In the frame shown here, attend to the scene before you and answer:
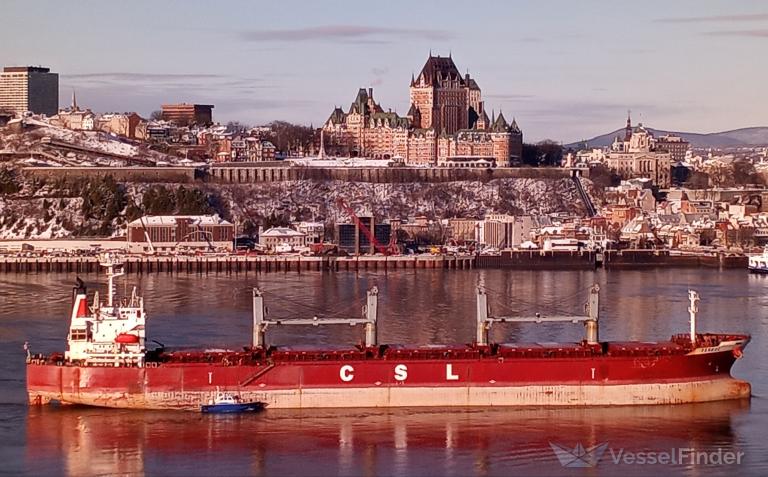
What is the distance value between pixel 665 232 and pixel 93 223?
32.7m

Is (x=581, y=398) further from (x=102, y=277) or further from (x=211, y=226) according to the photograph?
(x=211, y=226)

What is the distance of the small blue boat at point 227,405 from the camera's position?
1130 inches

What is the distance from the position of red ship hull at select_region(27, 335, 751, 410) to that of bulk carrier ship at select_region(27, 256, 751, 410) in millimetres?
20

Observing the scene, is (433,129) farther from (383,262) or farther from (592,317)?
(592,317)

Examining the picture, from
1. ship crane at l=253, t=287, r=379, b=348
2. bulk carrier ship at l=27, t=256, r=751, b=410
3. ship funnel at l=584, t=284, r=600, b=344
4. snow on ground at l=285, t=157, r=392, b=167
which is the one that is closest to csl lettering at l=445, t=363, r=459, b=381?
bulk carrier ship at l=27, t=256, r=751, b=410

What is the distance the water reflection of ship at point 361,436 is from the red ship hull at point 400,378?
0.32m

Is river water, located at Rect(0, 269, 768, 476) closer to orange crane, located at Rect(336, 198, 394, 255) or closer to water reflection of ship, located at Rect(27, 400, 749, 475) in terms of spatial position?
water reflection of ship, located at Rect(27, 400, 749, 475)

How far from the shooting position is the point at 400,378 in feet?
96.0

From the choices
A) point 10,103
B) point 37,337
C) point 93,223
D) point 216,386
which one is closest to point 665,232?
point 93,223

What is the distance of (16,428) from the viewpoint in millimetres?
27547

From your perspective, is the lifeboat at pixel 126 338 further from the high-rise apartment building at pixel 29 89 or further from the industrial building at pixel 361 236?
the high-rise apartment building at pixel 29 89

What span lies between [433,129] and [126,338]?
84.4m

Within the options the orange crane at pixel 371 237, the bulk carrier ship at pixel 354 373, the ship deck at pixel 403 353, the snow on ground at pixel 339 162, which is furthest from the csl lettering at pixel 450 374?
the snow on ground at pixel 339 162

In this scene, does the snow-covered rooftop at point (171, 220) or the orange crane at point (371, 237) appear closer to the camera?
the orange crane at point (371, 237)
